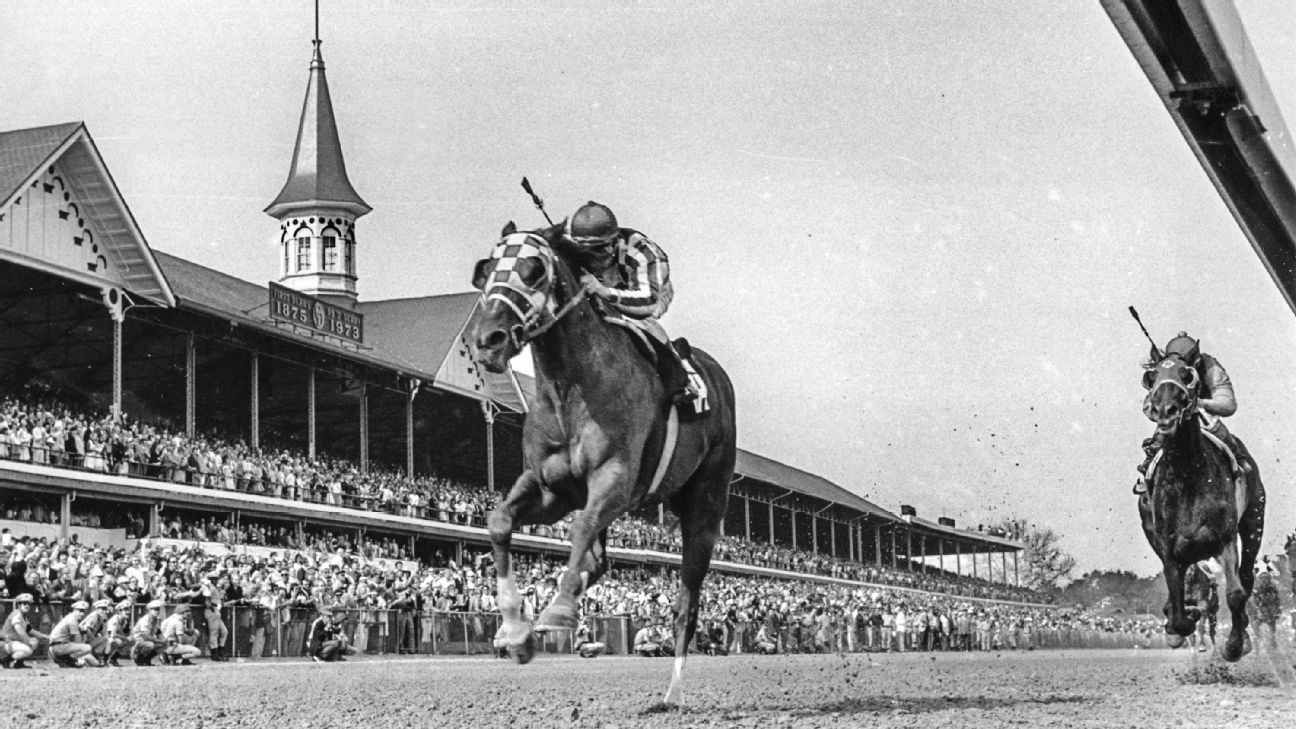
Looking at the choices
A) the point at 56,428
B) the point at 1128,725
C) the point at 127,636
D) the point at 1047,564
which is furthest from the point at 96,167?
the point at 1047,564

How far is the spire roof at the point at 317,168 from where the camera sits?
56.8 metres

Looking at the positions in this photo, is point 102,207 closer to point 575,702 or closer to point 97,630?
point 97,630

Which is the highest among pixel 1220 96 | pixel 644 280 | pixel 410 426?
pixel 410 426

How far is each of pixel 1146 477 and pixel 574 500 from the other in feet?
19.1

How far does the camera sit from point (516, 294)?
25.8 feet

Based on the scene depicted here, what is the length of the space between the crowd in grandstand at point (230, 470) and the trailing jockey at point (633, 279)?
1812 centimetres

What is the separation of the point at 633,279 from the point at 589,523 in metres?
1.70

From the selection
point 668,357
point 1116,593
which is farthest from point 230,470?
point 1116,593

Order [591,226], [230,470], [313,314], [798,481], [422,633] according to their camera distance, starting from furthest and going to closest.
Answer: [798,481]
[313,314]
[230,470]
[422,633]
[591,226]

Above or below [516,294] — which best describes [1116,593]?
below

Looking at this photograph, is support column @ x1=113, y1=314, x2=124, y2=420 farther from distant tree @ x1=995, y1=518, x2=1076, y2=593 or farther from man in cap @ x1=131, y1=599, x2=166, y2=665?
distant tree @ x1=995, y1=518, x2=1076, y2=593

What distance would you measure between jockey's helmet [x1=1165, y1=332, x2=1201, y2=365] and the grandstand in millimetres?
19683

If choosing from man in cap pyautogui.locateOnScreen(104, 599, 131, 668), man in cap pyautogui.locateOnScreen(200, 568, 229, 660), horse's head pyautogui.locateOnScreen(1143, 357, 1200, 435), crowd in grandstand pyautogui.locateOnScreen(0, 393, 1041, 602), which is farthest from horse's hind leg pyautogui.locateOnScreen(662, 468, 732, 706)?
crowd in grandstand pyautogui.locateOnScreen(0, 393, 1041, 602)

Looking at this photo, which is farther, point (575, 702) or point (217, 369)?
point (217, 369)
